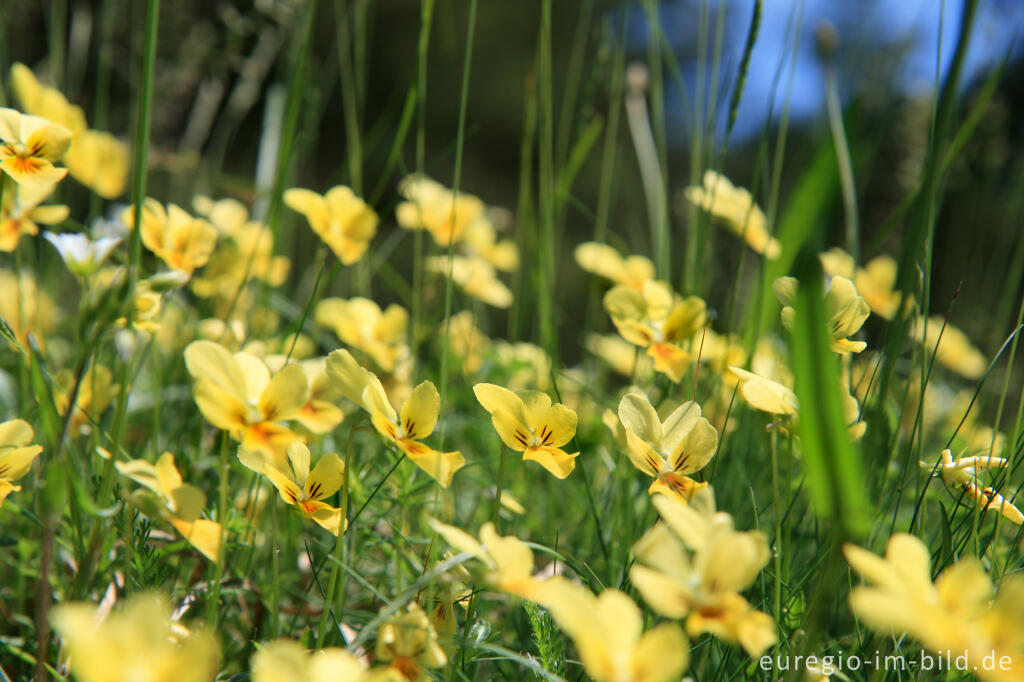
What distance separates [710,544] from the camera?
351 mm

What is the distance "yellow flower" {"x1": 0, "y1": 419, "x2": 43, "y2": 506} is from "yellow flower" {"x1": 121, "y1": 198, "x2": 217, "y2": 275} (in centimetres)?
22

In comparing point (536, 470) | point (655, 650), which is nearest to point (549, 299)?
point (536, 470)

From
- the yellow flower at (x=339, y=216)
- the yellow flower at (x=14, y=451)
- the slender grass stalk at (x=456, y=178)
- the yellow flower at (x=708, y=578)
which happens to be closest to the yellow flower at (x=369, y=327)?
the yellow flower at (x=339, y=216)

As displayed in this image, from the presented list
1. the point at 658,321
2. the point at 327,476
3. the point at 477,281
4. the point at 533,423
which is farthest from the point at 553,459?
the point at 477,281

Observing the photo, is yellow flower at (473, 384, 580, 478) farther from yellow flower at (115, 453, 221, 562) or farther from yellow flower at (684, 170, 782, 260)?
yellow flower at (684, 170, 782, 260)

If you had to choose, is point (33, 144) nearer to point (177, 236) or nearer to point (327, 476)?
point (177, 236)

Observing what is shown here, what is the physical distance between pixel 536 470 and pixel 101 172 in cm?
66

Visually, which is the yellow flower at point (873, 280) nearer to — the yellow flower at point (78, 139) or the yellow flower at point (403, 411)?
the yellow flower at point (403, 411)

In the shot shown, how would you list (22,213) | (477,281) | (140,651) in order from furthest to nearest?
(477,281) < (22,213) < (140,651)

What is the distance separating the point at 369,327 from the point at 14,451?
0.38 meters

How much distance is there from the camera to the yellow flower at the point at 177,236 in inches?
26.1

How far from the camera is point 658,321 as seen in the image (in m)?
0.71

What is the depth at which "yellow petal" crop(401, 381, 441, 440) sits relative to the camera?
0.47m

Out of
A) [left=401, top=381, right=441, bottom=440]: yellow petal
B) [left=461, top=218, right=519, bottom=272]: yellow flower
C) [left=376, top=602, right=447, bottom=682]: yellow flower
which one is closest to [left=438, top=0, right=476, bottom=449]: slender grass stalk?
[left=401, top=381, right=441, bottom=440]: yellow petal
